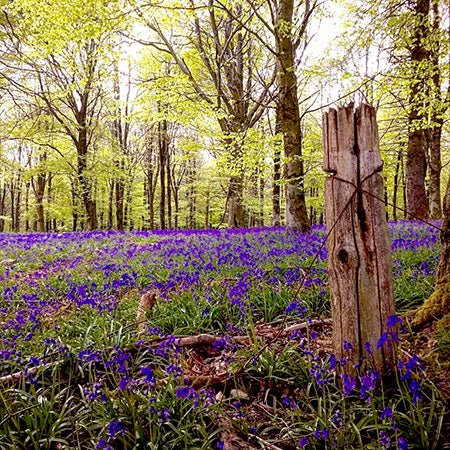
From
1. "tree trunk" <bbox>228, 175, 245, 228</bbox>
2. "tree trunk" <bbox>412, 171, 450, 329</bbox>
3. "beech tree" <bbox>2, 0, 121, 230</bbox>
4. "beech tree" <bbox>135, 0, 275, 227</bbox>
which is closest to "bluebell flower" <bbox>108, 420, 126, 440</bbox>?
"tree trunk" <bbox>412, 171, 450, 329</bbox>

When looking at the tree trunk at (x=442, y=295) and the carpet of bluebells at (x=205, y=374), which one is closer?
the carpet of bluebells at (x=205, y=374)

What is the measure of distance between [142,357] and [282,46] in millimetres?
9190

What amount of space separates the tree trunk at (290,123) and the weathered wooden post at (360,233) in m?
7.21

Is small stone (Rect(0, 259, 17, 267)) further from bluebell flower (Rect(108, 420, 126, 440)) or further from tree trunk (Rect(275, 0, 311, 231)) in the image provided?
bluebell flower (Rect(108, 420, 126, 440))

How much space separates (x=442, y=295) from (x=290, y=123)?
297 inches

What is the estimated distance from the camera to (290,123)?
979cm

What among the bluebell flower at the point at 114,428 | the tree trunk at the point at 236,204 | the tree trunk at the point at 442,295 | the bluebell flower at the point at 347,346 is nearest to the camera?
the bluebell flower at the point at 114,428

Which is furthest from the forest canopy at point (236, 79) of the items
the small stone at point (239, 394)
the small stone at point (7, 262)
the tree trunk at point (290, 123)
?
the small stone at point (7, 262)

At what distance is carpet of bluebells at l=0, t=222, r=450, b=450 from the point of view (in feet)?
6.68

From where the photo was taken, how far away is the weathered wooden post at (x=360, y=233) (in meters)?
2.27

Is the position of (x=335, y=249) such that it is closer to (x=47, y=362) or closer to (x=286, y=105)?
(x=47, y=362)

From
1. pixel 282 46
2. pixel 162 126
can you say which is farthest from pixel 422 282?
pixel 162 126

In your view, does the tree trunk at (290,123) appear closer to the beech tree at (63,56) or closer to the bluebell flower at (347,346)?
the beech tree at (63,56)

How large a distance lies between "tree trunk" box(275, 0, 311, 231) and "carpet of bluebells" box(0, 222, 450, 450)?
4319 millimetres
